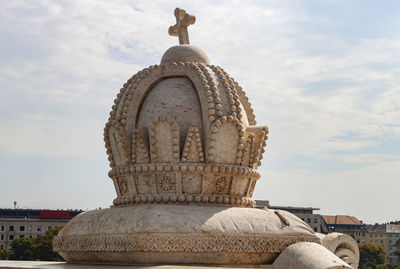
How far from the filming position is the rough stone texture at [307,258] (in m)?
10.4

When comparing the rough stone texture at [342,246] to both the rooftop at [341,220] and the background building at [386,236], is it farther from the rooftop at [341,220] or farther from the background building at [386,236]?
the background building at [386,236]

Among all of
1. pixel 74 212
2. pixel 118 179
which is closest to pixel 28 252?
pixel 74 212

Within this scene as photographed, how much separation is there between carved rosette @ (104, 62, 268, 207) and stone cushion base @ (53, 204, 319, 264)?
22.5 inches

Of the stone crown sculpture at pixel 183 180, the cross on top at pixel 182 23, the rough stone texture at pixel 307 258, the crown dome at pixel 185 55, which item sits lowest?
the rough stone texture at pixel 307 258

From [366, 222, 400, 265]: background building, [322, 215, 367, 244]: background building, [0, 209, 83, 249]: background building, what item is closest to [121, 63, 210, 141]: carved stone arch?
[0, 209, 83, 249]: background building

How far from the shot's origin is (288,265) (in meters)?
10.9

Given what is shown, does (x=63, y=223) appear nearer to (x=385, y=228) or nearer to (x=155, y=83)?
(x=385, y=228)

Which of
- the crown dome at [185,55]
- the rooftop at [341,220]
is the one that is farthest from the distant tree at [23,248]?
the crown dome at [185,55]

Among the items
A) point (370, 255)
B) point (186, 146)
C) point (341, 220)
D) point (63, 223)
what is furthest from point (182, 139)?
point (341, 220)

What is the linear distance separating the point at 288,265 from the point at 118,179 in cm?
419

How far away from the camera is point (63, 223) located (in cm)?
6931

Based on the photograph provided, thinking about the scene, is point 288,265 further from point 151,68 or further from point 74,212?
point 74,212

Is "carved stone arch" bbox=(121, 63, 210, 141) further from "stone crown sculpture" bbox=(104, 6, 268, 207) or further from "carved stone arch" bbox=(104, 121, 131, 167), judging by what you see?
"carved stone arch" bbox=(104, 121, 131, 167)

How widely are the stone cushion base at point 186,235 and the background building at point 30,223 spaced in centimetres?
5873
